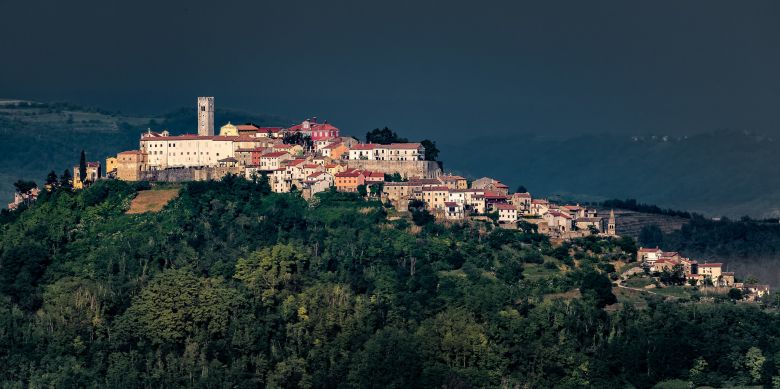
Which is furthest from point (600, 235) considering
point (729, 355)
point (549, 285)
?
point (729, 355)

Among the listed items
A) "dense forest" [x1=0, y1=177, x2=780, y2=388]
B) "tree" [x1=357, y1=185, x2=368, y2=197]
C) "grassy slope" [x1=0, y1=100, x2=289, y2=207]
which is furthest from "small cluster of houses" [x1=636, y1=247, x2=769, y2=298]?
"grassy slope" [x1=0, y1=100, x2=289, y2=207]

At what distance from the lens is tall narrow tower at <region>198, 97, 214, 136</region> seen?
86.1 m

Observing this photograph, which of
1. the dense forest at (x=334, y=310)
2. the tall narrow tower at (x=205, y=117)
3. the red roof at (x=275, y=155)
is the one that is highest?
the tall narrow tower at (x=205, y=117)

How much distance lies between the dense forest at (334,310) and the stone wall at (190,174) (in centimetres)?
271

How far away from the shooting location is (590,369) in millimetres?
64062

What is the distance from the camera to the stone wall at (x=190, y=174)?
80.9 m

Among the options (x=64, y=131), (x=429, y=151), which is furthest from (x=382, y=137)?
(x=64, y=131)

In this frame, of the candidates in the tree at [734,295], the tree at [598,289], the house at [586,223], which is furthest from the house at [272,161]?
the tree at [734,295]

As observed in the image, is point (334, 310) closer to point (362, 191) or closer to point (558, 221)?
point (362, 191)

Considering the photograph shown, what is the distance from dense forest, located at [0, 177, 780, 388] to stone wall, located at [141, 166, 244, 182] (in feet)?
8.88

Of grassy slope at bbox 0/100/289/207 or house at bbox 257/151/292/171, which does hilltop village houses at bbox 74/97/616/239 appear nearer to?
house at bbox 257/151/292/171

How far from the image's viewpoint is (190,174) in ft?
267

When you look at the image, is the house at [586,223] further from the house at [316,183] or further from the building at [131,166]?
the building at [131,166]

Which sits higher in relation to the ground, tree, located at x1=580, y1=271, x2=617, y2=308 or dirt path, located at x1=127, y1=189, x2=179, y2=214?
dirt path, located at x1=127, y1=189, x2=179, y2=214
